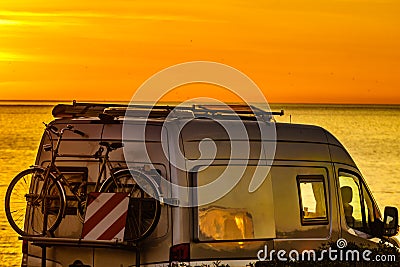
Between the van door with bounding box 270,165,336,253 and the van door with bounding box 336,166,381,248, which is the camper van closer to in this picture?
the van door with bounding box 270,165,336,253

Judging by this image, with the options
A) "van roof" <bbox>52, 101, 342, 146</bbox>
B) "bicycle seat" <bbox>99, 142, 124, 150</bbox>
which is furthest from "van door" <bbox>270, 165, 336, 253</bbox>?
"bicycle seat" <bbox>99, 142, 124, 150</bbox>

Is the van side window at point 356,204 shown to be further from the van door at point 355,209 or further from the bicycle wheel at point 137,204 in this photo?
the bicycle wheel at point 137,204

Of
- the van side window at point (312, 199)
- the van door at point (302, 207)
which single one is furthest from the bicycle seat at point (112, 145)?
the van side window at point (312, 199)

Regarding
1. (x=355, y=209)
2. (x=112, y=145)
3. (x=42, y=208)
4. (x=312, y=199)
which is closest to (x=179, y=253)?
(x=112, y=145)

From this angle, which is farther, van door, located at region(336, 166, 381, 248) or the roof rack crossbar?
van door, located at region(336, 166, 381, 248)

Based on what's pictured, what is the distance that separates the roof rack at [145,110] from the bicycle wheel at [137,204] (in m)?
1.00

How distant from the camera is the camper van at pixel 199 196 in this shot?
11523 millimetres

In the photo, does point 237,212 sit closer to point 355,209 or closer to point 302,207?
point 302,207

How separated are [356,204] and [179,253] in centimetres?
358

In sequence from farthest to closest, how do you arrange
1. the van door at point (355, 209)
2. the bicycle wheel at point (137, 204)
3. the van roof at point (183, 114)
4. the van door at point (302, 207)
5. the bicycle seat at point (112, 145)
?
the van door at point (355, 209) < the van door at point (302, 207) < the van roof at point (183, 114) < the bicycle seat at point (112, 145) < the bicycle wheel at point (137, 204)

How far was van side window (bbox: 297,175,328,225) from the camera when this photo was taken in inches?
516

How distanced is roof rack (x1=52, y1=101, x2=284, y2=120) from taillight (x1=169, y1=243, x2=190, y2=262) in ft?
5.25

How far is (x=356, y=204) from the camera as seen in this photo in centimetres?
1424

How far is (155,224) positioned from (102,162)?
3.20ft
